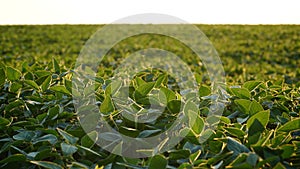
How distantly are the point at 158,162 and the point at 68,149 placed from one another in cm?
31

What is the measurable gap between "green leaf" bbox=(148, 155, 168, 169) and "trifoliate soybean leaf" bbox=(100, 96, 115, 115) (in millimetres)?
440

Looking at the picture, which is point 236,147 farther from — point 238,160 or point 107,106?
point 107,106

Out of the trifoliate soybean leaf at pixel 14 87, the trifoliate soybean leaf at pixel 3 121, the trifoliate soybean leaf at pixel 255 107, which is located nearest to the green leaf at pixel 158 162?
the trifoliate soybean leaf at pixel 255 107

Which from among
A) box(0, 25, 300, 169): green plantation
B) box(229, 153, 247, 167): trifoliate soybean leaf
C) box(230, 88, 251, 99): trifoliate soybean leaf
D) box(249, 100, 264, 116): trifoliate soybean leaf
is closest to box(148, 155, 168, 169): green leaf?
box(0, 25, 300, 169): green plantation

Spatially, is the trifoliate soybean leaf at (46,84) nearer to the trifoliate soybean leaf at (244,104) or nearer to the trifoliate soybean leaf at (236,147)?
the trifoliate soybean leaf at (244,104)

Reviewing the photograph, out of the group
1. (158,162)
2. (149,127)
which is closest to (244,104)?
(149,127)

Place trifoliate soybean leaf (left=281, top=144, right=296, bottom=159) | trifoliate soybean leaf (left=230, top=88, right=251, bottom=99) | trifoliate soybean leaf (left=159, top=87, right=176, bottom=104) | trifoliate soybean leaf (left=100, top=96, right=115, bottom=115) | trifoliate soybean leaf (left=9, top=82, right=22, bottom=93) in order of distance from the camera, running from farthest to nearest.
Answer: trifoliate soybean leaf (left=9, top=82, right=22, bottom=93), trifoliate soybean leaf (left=230, top=88, right=251, bottom=99), trifoliate soybean leaf (left=159, top=87, right=176, bottom=104), trifoliate soybean leaf (left=100, top=96, right=115, bottom=115), trifoliate soybean leaf (left=281, top=144, right=296, bottom=159)

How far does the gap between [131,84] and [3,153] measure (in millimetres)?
A: 866

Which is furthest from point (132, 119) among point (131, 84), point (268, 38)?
point (268, 38)

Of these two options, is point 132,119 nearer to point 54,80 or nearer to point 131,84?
point 131,84

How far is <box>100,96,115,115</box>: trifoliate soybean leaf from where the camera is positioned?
174cm

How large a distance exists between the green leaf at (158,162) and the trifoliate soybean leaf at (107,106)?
44 centimetres

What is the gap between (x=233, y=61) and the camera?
13453mm

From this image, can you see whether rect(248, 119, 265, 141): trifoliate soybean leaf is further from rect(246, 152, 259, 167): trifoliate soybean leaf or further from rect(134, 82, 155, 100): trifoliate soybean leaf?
rect(134, 82, 155, 100): trifoliate soybean leaf
